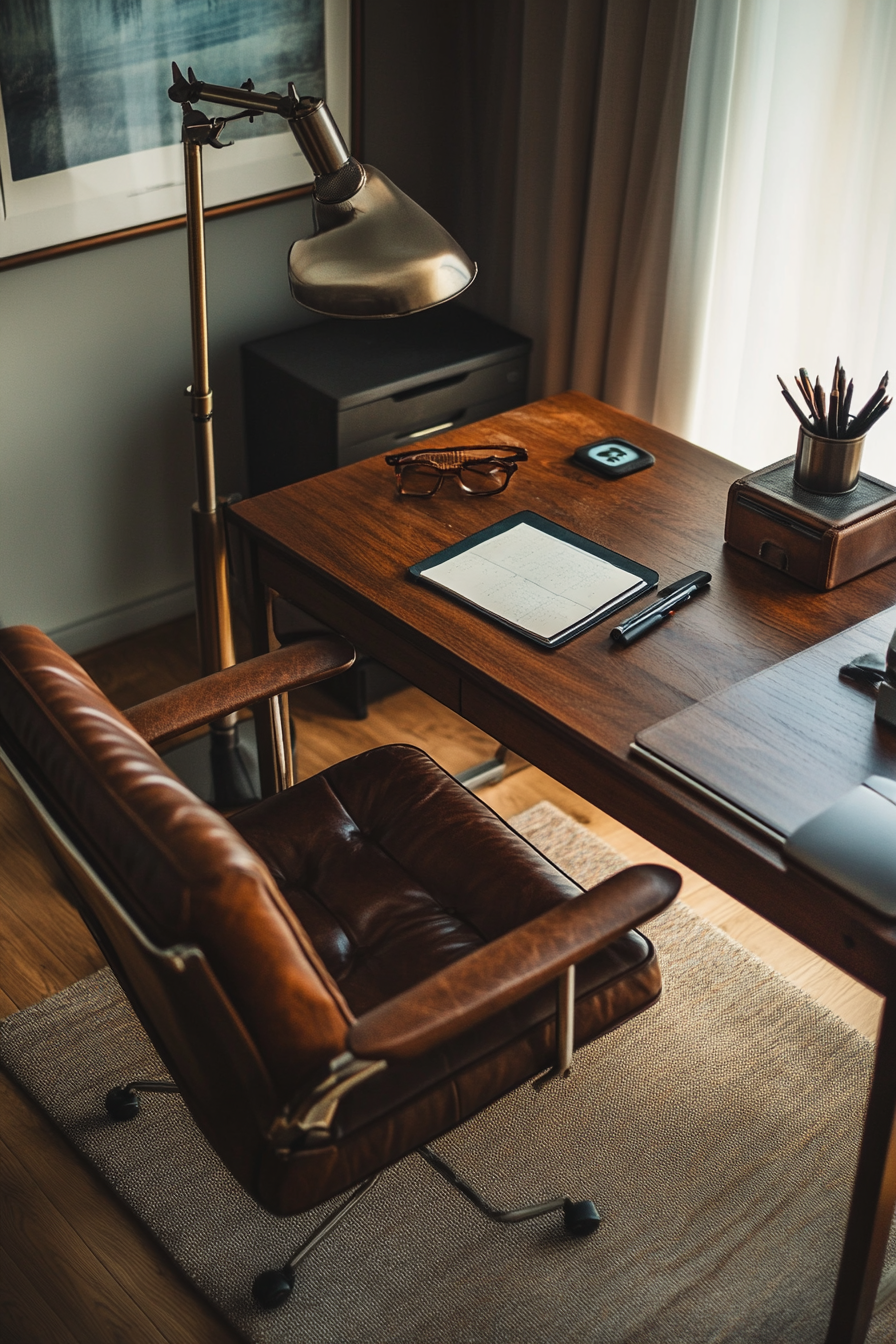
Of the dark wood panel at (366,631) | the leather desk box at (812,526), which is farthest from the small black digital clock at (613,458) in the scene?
the dark wood panel at (366,631)

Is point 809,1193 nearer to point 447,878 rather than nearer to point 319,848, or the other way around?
point 447,878

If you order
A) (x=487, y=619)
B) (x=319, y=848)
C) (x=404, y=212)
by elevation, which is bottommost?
(x=319, y=848)

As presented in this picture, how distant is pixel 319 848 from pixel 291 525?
50cm

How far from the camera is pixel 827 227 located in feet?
7.90

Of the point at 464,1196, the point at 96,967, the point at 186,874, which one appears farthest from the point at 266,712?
the point at 186,874

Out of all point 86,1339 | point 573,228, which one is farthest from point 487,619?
point 573,228

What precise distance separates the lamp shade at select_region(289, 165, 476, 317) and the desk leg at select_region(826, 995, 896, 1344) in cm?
104

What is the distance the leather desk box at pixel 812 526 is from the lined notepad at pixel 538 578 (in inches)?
6.8

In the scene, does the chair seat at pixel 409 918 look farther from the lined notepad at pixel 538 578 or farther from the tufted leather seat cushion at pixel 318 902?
the lined notepad at pixel 538 578

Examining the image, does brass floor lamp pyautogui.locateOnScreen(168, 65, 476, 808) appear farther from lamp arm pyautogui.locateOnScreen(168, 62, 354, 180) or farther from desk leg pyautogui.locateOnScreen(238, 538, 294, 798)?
desk leg pyautogui.locateOnScreen(238, 538, 294, 798)

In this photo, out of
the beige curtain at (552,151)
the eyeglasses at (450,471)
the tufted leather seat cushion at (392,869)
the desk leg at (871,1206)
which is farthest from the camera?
the beige curtain at (552,151)

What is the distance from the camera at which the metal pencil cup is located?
5.95 ft

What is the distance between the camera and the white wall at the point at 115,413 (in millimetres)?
2701

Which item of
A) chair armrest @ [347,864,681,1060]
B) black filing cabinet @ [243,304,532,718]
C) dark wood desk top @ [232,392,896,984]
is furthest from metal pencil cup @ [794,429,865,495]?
black filing cabinet @ [243,304,532,718]
